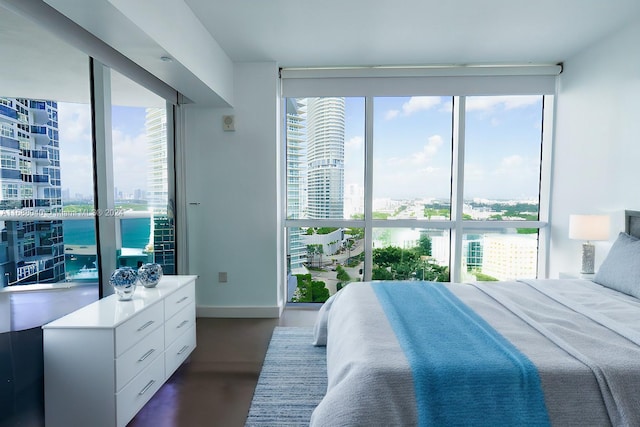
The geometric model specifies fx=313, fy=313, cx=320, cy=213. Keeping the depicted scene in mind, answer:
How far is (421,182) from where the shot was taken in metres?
3.65

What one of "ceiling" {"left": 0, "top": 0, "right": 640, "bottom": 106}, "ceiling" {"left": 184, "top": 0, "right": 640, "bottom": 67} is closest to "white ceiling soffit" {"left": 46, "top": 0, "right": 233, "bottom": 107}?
"ceiling" {"left": 0, "top": 0, "right": 640, "bottom": 106}

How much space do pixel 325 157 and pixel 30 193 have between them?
8.70ft

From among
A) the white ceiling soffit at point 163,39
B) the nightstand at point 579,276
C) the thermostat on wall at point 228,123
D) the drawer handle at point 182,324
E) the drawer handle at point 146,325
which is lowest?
the drawer handle at point 182,324

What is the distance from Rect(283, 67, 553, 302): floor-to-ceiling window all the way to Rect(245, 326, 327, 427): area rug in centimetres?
127

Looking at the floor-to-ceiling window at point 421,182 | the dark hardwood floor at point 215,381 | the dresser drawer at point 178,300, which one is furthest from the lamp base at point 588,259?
the dresser drawer at point 178,300

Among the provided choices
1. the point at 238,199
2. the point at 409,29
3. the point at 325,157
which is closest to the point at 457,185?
the point at 325,157

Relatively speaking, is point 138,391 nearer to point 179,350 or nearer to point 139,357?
point 139,357

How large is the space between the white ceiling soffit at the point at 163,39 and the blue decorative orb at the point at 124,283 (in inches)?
55.1

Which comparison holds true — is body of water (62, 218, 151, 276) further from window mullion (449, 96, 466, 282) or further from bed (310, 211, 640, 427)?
window mullion (449, 96, 466, 282)

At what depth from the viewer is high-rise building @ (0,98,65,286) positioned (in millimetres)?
1415

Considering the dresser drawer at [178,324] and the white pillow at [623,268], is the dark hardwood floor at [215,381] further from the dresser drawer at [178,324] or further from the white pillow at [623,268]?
the white pillow at [623,268]

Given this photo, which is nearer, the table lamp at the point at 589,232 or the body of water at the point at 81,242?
the body of water at the point at 81,242

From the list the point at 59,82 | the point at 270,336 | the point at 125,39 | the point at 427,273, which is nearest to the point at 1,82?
the point at 59,82

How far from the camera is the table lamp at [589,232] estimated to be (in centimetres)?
273
